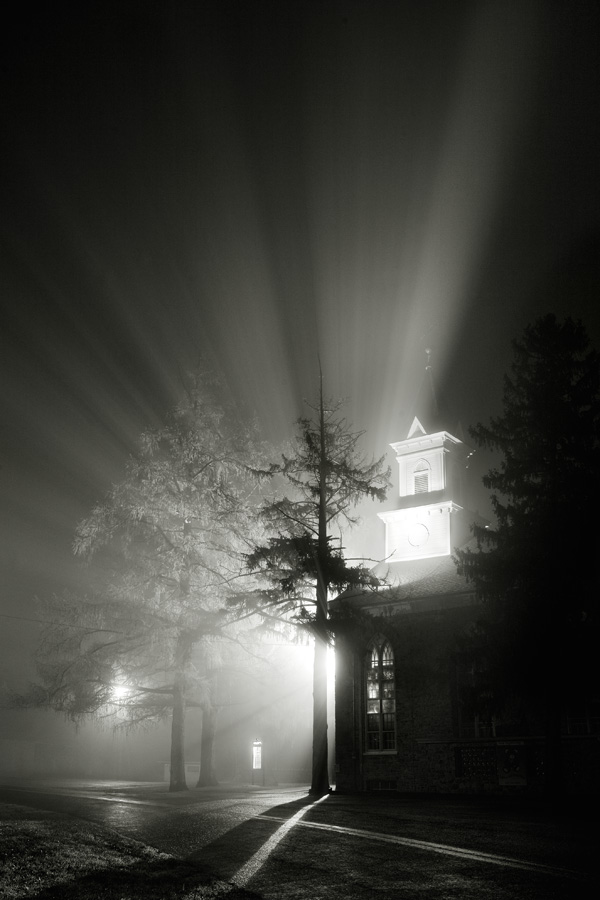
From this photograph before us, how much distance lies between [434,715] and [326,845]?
18175 millimetres

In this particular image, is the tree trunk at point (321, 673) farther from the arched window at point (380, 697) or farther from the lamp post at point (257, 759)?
the lamp post at point (257, 759)

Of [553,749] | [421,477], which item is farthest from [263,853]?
[421,477]

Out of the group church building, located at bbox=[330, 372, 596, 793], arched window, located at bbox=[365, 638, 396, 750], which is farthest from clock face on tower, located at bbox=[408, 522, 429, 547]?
arched window, located at bbox=[365, 638, 396, 750]

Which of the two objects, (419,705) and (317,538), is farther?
(419,705)

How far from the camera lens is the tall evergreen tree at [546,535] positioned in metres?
20.9

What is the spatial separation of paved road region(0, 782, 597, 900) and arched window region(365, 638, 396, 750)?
39.7 feet

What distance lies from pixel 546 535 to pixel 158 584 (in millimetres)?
13976

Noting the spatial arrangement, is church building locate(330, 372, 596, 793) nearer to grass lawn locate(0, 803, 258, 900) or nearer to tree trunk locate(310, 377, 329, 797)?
tree trunk locate(310, 377, 329, 797)

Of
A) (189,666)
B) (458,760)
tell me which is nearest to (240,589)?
(189,666)

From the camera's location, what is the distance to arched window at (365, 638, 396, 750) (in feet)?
96.5

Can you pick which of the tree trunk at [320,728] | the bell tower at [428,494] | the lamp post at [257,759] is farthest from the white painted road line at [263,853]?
the bell tower at [428,494]

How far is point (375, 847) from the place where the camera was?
1052 centimetres

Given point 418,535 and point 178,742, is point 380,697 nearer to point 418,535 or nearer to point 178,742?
point 178,742

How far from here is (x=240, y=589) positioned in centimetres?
2755
